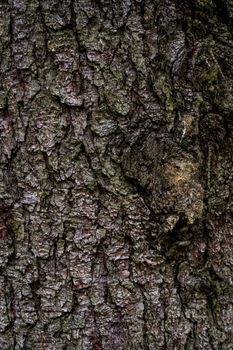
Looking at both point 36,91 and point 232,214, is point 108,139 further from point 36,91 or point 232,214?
point 232,214

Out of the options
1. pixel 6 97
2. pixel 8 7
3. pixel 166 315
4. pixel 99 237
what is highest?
pixel 8 7

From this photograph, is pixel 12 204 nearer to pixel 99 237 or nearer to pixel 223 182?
pixel 99 237

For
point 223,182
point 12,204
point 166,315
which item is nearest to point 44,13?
point 12,204

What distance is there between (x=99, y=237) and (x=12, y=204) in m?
0.22

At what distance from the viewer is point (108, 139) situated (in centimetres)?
130

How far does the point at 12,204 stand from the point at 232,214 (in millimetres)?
531

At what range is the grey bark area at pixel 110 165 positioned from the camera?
1.29 m

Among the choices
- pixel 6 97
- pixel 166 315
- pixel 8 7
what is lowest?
pixel 166 315

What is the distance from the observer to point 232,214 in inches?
54.0

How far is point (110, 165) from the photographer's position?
130cm

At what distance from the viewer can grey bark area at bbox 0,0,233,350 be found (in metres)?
1.29

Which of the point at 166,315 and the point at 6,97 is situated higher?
the point at 6,97

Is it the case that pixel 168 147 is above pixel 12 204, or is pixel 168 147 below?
above

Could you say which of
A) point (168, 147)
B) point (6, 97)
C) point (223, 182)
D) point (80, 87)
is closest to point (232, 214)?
point (223, 182)
